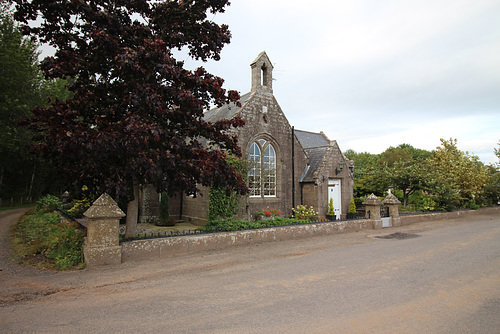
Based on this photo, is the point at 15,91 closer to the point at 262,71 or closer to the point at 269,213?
the point at 262,71

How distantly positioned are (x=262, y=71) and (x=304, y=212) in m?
8.57

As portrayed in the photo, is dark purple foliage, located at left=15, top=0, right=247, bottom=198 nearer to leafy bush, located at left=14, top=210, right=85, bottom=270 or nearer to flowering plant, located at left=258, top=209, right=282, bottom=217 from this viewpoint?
leafy bush, located at left=14, top=210, right=85, bottom=270

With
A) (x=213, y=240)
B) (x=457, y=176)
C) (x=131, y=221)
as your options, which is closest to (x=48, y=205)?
(x=131, y=221)

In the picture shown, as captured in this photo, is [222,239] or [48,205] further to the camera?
[48,205]

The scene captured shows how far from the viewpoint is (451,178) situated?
70.7 ft

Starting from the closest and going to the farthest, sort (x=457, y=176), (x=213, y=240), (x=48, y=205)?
(x=213, y=240) < (x=48, y=205) < (x=457, y=176)

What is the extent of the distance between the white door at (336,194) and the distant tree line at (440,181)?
466 centimetres

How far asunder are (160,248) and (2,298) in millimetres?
3663

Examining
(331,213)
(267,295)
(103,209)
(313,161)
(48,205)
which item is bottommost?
(267,295)

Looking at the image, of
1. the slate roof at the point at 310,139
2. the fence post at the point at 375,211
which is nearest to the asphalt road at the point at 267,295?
the fence post at the point at 375,211

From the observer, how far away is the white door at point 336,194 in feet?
60.1

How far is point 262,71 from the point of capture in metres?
17.2

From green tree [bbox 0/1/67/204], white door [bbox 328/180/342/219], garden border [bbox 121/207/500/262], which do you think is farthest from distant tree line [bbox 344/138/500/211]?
green tree [bbox 0/1/67/204]

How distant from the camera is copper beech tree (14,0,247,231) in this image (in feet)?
23.4
